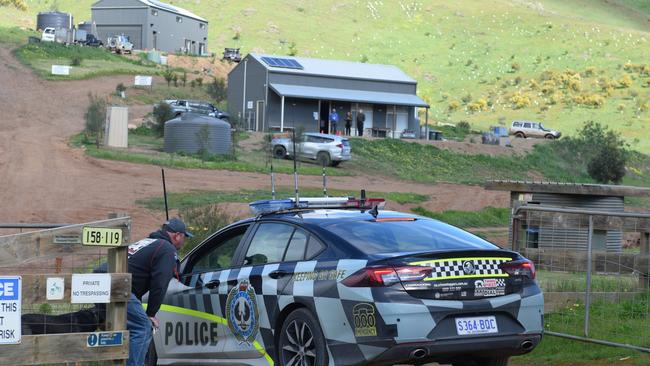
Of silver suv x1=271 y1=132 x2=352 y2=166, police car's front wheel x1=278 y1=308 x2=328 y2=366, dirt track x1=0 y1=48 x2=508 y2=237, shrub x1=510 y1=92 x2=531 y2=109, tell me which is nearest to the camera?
police car's front wheel x1=278 y1=308 x2=328 y2=366

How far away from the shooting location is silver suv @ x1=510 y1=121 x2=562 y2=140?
7188 cm

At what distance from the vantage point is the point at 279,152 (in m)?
48.9

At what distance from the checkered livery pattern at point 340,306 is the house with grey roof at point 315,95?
158 feet

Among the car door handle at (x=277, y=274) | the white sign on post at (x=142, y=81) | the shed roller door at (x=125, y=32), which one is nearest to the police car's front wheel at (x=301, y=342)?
the car door handle at (x=277, y=274)

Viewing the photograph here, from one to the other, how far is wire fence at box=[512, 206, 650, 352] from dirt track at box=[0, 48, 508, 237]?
1570 cm

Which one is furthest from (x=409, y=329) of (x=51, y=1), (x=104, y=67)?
(x=51, y=1)

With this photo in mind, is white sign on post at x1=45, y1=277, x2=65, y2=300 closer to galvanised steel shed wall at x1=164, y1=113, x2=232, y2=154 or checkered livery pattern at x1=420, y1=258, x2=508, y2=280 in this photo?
checkered livery pattern at x1=420, y1=258, x2=508, y2=280

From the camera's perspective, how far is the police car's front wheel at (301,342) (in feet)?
28.6

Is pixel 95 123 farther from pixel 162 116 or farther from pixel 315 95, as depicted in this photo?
pixel 315 95

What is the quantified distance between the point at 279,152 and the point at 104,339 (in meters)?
40.8

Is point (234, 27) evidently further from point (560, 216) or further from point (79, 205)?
point (560, 216)

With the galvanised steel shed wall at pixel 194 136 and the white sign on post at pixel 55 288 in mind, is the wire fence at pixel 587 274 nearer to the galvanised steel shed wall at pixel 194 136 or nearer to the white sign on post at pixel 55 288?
the white sign on post at pixel 55 288

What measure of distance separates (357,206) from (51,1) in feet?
368

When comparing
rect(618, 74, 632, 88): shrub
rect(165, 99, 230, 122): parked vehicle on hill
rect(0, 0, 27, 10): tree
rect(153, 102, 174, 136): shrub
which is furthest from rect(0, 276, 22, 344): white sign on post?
rect(0, 0, 27, 10): tree
